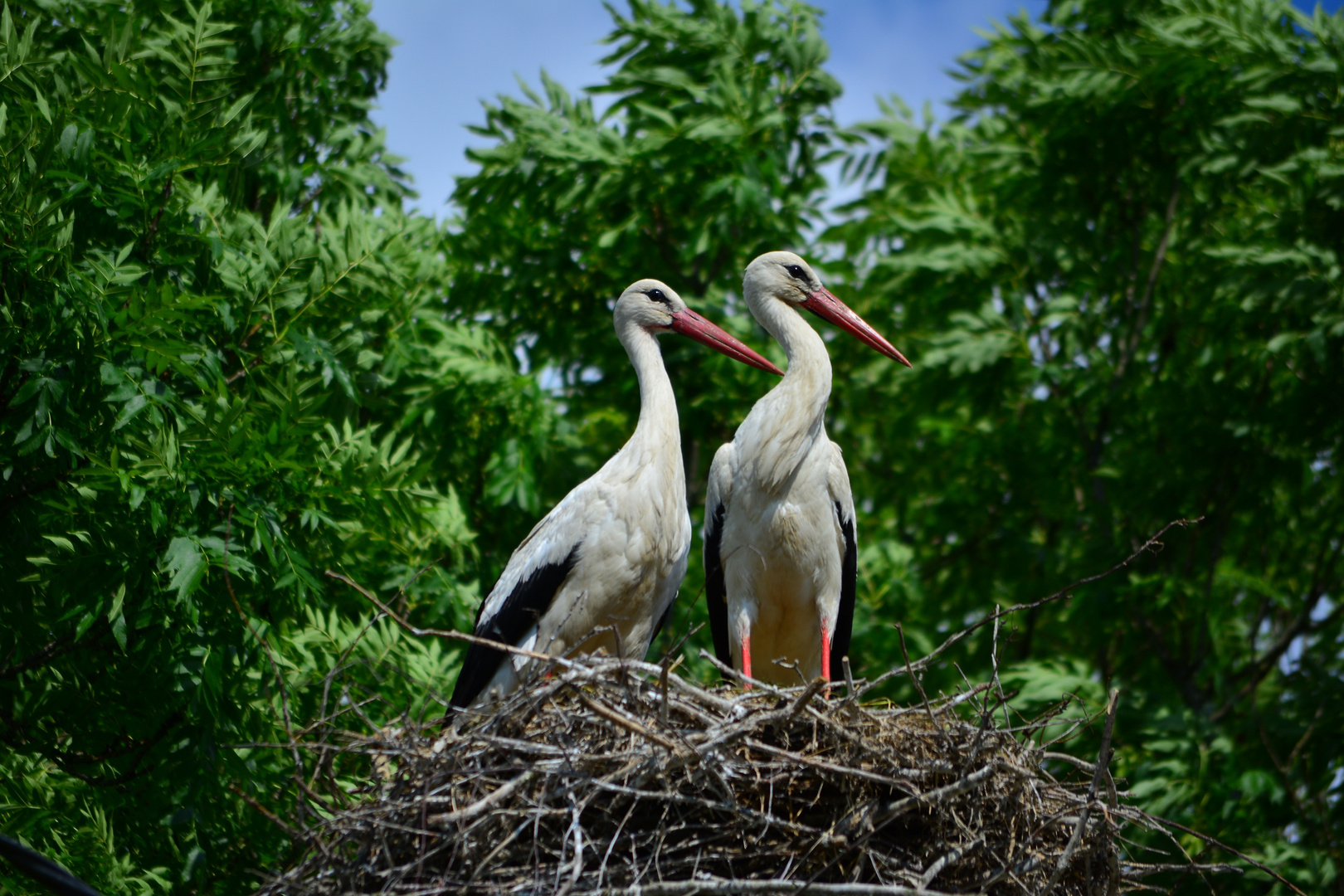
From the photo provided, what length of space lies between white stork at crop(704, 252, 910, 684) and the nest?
4.02 ft

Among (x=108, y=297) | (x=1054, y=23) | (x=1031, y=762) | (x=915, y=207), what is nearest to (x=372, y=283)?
(x=108, y=297)

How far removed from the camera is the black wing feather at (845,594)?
4.95 m

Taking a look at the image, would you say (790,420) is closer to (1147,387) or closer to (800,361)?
(800,361)

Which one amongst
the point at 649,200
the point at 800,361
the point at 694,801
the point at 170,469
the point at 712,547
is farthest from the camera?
the point at 649,200

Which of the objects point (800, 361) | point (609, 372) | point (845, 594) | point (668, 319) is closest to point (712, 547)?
point (845, 594)

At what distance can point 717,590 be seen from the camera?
5191 millimetres

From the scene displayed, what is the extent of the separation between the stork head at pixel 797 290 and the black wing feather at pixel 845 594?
33.1 inches

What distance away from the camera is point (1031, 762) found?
353 centimetres

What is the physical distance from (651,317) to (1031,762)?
8.36 ft

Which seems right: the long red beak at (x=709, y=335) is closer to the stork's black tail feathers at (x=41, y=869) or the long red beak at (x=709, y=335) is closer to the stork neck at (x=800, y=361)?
the stork neck at (x=800, y=361)

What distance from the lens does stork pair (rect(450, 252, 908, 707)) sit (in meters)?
4.57

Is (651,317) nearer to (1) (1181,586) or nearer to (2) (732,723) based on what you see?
(2) (732,723)

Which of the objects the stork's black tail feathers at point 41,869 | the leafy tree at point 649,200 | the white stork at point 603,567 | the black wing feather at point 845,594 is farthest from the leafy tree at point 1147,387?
the stork's black tail feathers at point 41,869

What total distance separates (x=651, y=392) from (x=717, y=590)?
3.02 ft
